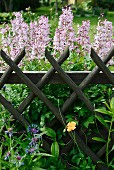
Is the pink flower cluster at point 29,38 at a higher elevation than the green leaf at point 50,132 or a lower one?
higher

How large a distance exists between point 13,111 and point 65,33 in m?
0.89

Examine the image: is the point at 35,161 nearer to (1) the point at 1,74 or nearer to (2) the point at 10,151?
(2) the point at 10,151

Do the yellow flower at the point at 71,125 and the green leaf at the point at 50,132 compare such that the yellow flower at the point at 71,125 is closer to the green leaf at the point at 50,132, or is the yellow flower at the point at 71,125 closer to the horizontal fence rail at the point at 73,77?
the green leaf at the point at 50,132

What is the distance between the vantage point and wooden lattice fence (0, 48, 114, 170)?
2.95 meters

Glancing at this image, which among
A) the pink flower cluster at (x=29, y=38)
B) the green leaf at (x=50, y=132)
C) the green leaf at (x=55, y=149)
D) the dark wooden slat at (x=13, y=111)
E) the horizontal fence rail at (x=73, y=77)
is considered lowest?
the green leaf at (x=55, y=149)

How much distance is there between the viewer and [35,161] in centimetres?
293

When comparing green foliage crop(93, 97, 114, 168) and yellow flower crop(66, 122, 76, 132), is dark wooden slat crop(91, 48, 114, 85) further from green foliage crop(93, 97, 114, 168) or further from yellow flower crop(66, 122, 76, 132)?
yellow flower crop(66, 122, 76, 132)

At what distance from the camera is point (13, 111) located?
10.0ft

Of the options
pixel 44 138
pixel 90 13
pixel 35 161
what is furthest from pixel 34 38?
pixel 90 13

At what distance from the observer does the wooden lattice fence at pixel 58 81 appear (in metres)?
2.95

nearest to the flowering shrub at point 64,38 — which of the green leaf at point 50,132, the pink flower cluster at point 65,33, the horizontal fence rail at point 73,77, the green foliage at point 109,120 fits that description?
the pink flower cluster at point 65,33

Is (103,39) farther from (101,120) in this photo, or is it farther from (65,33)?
(101,120)

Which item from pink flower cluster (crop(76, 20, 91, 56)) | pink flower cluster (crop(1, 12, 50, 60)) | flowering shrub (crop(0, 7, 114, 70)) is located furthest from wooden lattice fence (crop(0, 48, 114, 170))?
pink flower cluster (crop(76, 20, 91, 56))

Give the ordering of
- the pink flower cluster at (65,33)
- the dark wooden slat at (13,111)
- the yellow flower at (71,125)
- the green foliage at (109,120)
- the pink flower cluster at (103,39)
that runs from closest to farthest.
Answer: the yellow flower at (71,125), the green foliage at (109,120), the dark wooden slat at (13,111), the pink flower cluster at (65,33), the pink flower cluster at (103,39)
